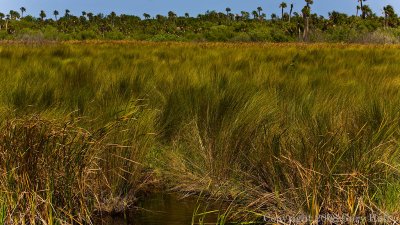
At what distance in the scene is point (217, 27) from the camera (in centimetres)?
5612

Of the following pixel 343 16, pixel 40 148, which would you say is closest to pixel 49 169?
pixel 40 148

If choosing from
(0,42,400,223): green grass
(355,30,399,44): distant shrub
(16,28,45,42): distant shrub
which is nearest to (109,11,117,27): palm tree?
(16,28,45,42): distant shrub

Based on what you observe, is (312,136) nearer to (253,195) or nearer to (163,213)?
(253,195)

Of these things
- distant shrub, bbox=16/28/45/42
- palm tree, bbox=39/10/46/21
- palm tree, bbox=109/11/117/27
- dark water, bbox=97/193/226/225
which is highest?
palm tree, bbox=39/10/46/21

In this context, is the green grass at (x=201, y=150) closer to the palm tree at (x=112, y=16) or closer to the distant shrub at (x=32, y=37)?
the distant shrub at (x=32, y=37)

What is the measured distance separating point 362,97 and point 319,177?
1885 millimetres

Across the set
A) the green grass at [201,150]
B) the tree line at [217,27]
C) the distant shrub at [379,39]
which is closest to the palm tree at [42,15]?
the tree line at [217,27]

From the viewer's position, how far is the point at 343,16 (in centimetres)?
6819

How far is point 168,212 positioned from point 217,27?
176 ft

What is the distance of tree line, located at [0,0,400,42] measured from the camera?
41.5m

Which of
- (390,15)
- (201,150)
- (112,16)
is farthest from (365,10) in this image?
(201,150)

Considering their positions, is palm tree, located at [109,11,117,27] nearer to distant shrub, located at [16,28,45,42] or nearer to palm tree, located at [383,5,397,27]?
palm tree, located at [383,5,397,27]

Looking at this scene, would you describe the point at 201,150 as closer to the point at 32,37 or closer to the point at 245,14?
the point at 32,37

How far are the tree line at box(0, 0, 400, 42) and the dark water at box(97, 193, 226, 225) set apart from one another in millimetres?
22565
